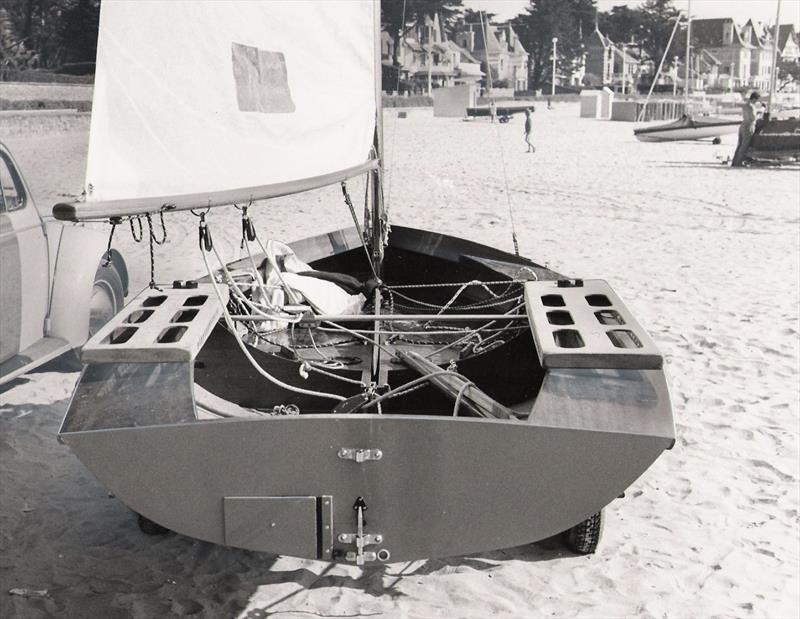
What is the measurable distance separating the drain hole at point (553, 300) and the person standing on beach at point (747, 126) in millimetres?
16630

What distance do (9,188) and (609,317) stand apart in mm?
3825

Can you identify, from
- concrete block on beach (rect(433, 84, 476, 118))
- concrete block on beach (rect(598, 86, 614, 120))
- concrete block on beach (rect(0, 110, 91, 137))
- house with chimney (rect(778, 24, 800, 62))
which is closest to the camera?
concrete block on beach (rect(0, 110, 91, 137))

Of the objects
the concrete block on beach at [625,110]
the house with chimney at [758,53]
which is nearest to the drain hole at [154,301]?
the concrete block on beach at [625,110]

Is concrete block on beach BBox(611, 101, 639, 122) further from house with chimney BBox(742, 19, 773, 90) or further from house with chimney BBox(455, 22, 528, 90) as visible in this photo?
house with chimney BBox(742, 19, 773, 90)

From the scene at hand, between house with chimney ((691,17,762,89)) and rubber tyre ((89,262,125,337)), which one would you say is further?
house with chimney ((691,17,762,89))

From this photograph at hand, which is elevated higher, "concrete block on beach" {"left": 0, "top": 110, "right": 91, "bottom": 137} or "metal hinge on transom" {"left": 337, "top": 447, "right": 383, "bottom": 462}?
"concrete block on beach" {"left": 0, "top": 110, "right": 91, "bottom": 137}

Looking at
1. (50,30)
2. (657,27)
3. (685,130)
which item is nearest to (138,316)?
(685,130)

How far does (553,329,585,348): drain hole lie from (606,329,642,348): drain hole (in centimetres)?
12

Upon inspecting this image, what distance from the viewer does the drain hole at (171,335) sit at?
3.48 m

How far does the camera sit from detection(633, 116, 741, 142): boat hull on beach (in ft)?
90.0

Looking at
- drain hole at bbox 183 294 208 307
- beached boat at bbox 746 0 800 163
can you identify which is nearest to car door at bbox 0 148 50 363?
drain hole at bbox 183 294 208 307

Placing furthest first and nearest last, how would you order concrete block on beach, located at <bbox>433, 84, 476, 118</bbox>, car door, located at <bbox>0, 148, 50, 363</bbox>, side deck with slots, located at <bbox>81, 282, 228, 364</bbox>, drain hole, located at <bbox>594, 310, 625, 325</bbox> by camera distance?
concrete block on beach, located at <bbox>433, 84, 476, 118</bbox>, car door, located at <bbox>0, 148, 50, 363</bbox>, drain hole, located at <bbox>594, 310, 625, 325</bbox>, side deck with slots, located at <bbox>81, 282, 228, 364</bbox>

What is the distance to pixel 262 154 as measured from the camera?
13.0 feet

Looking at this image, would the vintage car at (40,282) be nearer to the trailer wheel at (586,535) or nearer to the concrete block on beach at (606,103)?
the trailer wheel at (586,535)
